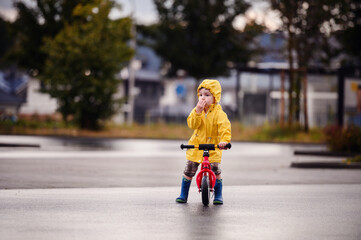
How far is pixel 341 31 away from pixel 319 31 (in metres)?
3.17

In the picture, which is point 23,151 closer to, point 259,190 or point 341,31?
point 259,190

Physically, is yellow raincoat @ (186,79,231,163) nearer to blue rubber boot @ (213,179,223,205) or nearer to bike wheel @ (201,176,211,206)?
bike wheel @ (201,176,211,206)

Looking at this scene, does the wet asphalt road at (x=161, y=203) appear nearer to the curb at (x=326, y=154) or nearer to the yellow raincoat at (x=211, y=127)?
the yellow raincoat at (x=211, y=127)

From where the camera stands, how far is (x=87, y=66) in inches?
1216

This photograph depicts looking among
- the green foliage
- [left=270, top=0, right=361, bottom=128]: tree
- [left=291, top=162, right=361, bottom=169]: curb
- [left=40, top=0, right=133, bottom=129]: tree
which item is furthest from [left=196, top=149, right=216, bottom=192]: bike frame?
[left=40, top=0, right=133, bottom=129]: tree

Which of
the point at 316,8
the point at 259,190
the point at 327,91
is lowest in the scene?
the point at 259,190

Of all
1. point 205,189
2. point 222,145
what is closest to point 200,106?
point 222,145

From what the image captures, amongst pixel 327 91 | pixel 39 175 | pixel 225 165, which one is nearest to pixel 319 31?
pixel 327 91

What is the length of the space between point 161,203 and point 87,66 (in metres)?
22.5

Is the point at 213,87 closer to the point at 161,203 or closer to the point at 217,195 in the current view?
the point at 217,195

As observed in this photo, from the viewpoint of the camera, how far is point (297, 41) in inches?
1225

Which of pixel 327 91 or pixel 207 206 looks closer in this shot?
pixel 207 206

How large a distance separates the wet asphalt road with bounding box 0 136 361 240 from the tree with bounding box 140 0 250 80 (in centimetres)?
2159

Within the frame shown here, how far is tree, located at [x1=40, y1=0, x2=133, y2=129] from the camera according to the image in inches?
1209
